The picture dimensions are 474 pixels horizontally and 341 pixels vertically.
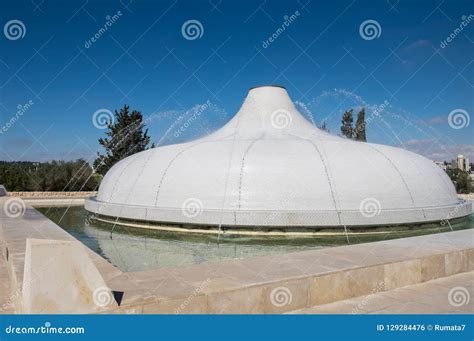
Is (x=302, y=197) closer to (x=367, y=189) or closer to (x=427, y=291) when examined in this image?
(x=367, y=189)

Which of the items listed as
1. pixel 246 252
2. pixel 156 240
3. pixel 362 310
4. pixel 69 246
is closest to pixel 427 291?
pixel 362 310

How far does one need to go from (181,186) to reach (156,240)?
219 centimetres

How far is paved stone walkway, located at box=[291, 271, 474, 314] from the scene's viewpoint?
5.17 m

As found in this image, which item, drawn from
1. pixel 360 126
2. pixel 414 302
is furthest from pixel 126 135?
pixel 414 302

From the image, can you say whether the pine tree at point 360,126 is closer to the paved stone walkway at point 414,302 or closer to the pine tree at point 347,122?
the pine tree at point 347,122

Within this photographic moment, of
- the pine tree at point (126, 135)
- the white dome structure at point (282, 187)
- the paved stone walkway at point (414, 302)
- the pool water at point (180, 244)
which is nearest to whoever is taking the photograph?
the paved stone walkway at point (414, 302)

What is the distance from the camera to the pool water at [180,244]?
8.61m

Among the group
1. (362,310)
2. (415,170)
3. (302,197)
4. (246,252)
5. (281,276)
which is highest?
(415,170)

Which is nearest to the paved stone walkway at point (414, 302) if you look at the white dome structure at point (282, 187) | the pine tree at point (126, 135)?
the white dome structure at point (282, 187)

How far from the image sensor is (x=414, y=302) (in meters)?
5.51

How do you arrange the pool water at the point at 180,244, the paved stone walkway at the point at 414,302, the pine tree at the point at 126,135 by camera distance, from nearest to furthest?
the paved stone walkway at the point at 414,302 → the pool water at the point at 180,244 → the pine tree at the point at 126,135

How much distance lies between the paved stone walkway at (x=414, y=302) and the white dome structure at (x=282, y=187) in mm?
5381

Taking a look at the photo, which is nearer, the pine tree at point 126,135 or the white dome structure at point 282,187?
the white dome structure at point 282,187

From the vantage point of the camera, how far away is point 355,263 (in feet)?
20.1
